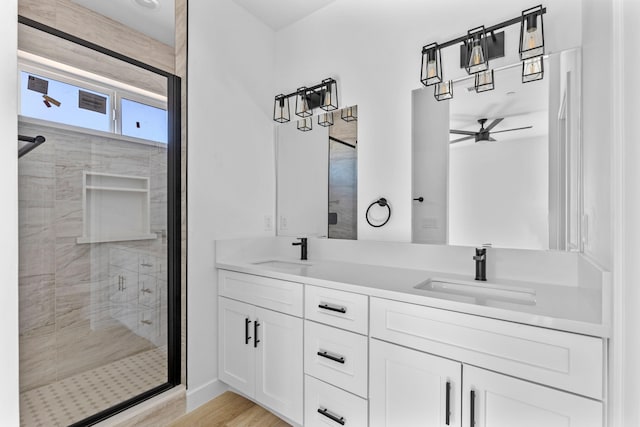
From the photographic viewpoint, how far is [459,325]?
115 cm

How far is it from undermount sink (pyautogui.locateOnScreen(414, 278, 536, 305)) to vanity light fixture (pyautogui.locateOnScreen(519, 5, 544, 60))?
1.07 metres

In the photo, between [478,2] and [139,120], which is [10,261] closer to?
[139,120]

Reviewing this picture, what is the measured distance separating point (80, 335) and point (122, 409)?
0.47 meters

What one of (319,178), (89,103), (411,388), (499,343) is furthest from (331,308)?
(89,103)

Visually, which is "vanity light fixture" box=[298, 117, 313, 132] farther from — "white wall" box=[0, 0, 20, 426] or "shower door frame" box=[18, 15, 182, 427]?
"white wall" box=[0, 0, 20, 426]

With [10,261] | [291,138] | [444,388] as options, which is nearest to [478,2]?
[291,138]

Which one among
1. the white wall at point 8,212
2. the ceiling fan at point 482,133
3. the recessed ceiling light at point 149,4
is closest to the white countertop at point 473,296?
the ceiling fan at point 482,133

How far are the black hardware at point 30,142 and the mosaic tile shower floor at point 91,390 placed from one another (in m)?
1.02

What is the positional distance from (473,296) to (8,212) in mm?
1574

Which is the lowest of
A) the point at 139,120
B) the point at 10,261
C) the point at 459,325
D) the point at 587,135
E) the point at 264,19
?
the point at 459,325

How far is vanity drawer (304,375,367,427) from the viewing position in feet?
4.59

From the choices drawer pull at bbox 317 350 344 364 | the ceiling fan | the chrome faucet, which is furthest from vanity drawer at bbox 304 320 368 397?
the ceiling fan

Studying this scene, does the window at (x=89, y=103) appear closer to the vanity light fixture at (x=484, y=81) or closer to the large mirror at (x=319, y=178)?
the large mirror at (x=319, y=178)

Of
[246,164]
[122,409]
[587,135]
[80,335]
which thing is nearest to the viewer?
[587,135]
